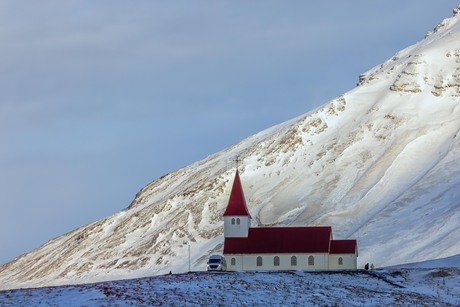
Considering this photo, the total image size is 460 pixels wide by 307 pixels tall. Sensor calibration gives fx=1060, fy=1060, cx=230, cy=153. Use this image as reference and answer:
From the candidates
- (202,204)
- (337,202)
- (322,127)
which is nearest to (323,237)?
(337,202)

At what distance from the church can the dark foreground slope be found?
1867cm

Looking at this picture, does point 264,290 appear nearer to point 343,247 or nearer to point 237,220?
point 343,247

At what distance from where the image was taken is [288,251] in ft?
283

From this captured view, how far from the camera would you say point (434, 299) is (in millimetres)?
58188

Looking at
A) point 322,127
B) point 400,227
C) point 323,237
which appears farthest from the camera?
point 322,127

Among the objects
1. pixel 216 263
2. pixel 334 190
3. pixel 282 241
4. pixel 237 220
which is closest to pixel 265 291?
pixel 216 263

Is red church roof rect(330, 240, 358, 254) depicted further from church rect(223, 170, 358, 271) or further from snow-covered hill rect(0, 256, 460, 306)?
snow-covered hill rect(0, 256, 460, 306)

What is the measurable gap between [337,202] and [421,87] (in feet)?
134

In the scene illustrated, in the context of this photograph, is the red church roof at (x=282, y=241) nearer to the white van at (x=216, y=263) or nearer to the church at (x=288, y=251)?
the church at (x=288, y=251)

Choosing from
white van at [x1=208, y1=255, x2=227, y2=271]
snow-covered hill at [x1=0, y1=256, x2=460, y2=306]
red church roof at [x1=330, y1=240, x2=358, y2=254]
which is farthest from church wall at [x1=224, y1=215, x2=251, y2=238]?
snow-covered hill at [x1=0, y1=256, x2=460, y2=306]

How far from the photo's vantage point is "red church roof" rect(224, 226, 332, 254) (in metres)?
86.4

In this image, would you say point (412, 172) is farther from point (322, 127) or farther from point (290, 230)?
point (290, 230)

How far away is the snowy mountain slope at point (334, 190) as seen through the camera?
473 ft

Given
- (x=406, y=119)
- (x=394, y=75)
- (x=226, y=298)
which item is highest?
(x=394, y=75)
